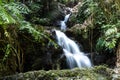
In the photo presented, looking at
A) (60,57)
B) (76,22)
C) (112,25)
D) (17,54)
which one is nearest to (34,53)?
(60,57)

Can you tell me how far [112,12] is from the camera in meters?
6.69

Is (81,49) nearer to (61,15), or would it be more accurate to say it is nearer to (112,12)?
(112,12)

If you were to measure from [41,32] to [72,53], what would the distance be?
1453mm

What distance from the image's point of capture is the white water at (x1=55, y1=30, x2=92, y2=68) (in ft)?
22.8

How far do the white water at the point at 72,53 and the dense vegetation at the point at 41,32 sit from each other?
1.24 feet

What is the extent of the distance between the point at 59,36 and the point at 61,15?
2.56 m

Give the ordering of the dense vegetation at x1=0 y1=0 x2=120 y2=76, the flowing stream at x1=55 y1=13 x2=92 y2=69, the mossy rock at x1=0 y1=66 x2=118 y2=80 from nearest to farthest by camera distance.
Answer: the mossy rock at x1=0 y1=66 x2=118 y2=80, the dense vegetation at x1=0 y1=0 x2=120 y2=76, the flowing stream at x1=55 y1=13 x2=92 y2=69

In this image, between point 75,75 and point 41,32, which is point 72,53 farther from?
point 75,75

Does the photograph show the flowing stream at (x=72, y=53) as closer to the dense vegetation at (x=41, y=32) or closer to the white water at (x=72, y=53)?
the white water at (x=72, y=53)

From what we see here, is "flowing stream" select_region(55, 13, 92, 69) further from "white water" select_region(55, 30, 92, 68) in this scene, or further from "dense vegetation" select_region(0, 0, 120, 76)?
"dense vegetation" select_region(0, 0, 120, 76)

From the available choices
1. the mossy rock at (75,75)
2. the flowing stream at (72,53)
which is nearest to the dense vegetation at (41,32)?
the flowing stream at (72,53)

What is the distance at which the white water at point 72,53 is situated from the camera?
22.8ft

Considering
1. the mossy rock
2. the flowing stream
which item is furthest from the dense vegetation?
the mossy rock

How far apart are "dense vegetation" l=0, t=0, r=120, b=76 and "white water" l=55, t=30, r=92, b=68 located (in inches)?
14.9
